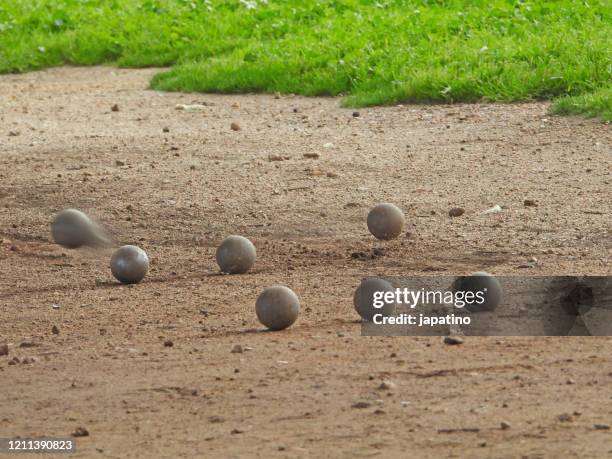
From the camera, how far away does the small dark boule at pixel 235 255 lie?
7.11 metres

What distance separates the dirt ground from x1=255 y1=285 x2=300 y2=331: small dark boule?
62mm

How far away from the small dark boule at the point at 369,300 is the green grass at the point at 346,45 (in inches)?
208

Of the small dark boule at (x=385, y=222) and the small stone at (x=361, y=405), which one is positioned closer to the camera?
the small stone at (x=361, y=405)

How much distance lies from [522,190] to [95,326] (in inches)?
136

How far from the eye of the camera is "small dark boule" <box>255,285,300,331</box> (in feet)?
19.4

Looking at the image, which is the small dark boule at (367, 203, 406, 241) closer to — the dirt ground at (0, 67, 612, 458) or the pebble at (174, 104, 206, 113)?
the dirt ground at (0, 67, 612, 458)

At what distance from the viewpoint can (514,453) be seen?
4285 millimetres

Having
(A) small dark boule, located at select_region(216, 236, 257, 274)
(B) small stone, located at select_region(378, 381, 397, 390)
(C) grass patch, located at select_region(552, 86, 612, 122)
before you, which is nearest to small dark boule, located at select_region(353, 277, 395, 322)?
(B) small stone, located at select_region(378, 381, 397, 390)

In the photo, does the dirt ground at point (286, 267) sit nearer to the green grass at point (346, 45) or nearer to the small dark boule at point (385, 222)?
the small dark boule at point (385, 222)

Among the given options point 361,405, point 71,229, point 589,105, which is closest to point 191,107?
point 589,105

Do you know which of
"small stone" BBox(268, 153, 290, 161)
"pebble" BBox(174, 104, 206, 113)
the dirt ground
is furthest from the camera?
"pebble" BBox(174, 104, 206, 113)

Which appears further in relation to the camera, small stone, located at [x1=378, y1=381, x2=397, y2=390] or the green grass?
the green grass

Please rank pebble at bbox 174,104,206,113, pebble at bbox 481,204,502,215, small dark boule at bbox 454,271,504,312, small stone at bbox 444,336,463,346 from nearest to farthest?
small stone at bbox 444,336,463,346 < small dark boule at bbox 454,271,504,312 < pebble at bbox 481,204,502,215 < pebble at bbox 174,104,206,113

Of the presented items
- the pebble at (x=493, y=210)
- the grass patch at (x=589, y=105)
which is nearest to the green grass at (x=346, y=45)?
the grass patch at (x=589, y=105)
